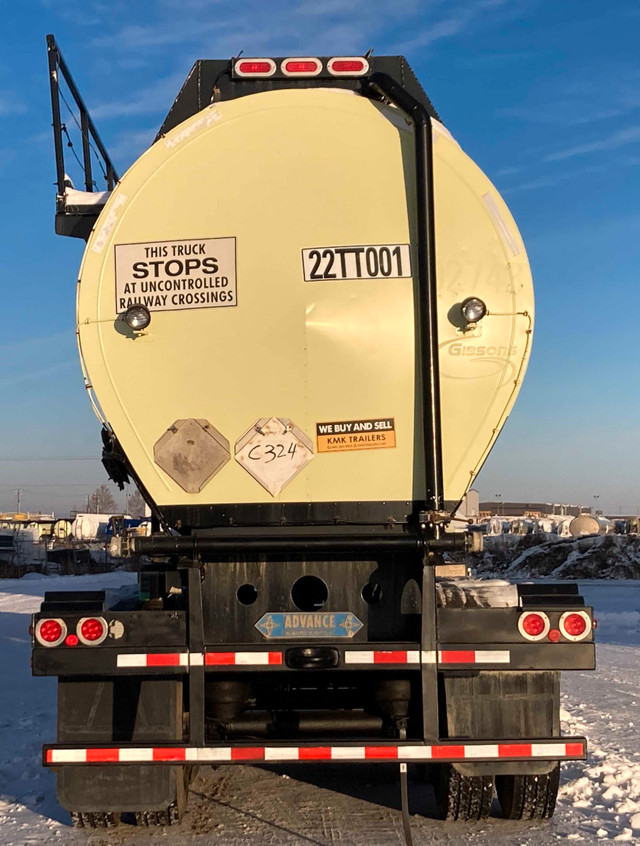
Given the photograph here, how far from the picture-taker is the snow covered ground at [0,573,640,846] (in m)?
4.84

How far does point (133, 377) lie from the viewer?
15.8ft

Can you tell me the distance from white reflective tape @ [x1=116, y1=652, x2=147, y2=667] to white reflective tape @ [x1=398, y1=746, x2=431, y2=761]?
139cm

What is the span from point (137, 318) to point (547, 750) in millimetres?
3128

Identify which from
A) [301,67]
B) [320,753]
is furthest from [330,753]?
[301,67]

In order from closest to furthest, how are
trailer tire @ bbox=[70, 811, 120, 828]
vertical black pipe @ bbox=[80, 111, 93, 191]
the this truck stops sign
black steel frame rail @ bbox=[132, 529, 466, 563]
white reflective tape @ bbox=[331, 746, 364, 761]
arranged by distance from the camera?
white reflective tape @ bbox=[331, 746, 364, 761] < black steel frame rail @ bbox=[132, 529, 466, 563] < the this truck stops sign < trailer tire @ bbox=[70, 811, 120, 828] < vertical black pipe @ bbox=[80, 111, 93, 191]

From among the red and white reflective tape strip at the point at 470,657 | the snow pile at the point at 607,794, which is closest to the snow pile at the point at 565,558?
the snow pile at the point at 607,794

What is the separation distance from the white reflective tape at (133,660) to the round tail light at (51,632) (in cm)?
33

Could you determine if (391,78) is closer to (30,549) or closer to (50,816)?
(50,816)

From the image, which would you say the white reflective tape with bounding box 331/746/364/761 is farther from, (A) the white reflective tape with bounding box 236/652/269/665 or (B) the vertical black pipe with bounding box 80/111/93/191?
(B) the vertical black pipe with bounding box 80/111/93/191

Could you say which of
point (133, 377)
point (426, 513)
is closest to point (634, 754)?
point (426, 513)

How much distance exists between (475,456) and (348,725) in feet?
5.36

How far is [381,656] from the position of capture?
4.48m

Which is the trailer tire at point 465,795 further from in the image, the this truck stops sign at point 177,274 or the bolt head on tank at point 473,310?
the this truck stops sign at point 177,274

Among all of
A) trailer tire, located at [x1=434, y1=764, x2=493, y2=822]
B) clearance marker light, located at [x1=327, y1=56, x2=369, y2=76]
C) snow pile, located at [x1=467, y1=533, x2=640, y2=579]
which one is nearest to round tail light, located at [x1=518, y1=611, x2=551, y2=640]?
trailer tire, located at [x1=434, y1=764, x2=493, y2=822]
